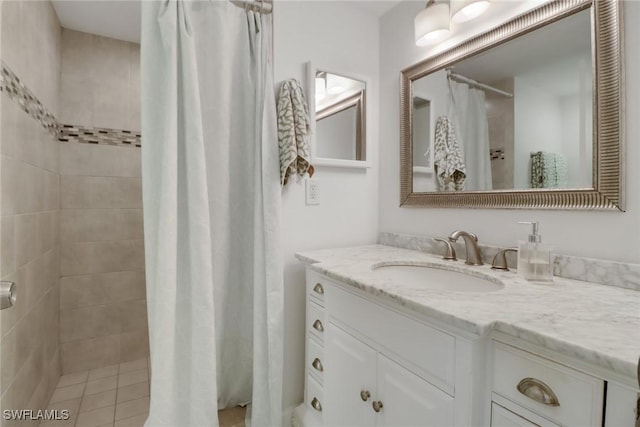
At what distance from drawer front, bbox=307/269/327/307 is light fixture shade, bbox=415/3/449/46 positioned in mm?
1181

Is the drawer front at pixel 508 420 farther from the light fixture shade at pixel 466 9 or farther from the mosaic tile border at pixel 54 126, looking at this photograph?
the mosaic tile border at pixel 54 126

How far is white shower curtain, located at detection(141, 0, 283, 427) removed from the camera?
117cm

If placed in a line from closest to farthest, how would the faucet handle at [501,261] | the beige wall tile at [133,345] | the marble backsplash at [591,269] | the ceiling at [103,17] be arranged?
the marble backsplash at [591,269] → the faucet handle at [501,261] → the ceiling at [103,17] → the beige wall tile at [133,345]

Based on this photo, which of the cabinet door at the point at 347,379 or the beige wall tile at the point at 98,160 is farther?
the beige wall tile at the point at 98,160

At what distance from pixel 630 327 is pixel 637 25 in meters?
0.87

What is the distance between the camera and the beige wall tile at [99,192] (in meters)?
2.02

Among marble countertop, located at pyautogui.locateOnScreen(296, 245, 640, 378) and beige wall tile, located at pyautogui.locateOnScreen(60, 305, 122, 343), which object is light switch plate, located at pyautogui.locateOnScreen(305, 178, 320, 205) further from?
beige wall tile, located at pyautogui.locateOnScreen(60, 305, 122, 343)

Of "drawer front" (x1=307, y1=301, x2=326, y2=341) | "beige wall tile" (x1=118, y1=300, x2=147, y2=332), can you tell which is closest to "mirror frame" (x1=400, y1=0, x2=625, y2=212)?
"drawer front" (x1=307, y1=301, x2=326, y2=341)

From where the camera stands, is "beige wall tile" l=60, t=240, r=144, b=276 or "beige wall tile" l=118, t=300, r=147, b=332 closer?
"beige wall tile" l=60, t=240, r=144, b=276

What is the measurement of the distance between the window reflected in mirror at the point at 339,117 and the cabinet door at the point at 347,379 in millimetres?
879

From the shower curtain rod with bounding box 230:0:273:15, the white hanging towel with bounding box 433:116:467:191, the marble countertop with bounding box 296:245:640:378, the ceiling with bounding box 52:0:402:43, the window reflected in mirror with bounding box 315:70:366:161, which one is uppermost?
the ceiling with bounding box 52:0:402:43

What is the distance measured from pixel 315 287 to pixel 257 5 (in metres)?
1.30

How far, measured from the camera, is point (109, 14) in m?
1.86

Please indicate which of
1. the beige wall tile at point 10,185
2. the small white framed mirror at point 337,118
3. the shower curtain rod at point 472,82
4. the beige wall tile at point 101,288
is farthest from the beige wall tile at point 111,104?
the shower curtain rod at point 472,82
